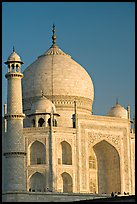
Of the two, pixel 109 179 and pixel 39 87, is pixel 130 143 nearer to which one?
pixel 109 179

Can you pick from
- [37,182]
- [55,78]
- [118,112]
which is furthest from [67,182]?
[55,78]

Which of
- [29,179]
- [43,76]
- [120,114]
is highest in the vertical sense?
[43,76]

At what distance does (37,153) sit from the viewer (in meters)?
24.0

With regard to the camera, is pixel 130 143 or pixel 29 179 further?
pixel 130 143

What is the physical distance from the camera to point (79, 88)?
2806 centimetres

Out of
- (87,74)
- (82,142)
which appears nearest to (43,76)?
(87,74)

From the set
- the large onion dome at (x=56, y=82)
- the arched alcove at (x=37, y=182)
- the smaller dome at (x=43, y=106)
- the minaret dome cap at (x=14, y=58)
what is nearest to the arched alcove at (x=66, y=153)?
the arched alcove at (x=37, y=182)

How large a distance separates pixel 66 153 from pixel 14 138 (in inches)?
194

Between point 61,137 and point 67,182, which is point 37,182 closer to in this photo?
point 67,182

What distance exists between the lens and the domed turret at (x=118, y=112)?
27547 mm

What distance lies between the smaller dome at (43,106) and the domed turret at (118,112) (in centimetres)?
343

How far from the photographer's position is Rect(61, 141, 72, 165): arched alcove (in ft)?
79.9

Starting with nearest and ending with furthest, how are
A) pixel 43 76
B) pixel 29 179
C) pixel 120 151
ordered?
pixel 29 179 → pixel 120 151 → pixel 43 76

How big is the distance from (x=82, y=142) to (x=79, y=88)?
396 cm
